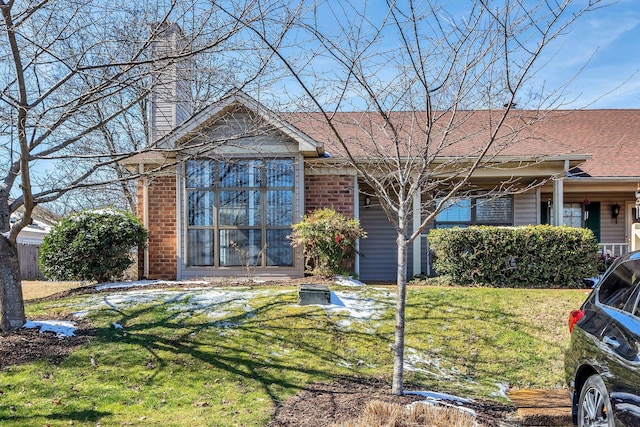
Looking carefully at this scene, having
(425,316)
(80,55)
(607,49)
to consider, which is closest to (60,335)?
(80,55)

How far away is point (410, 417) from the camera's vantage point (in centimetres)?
416

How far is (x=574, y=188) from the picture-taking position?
1333 centimetres

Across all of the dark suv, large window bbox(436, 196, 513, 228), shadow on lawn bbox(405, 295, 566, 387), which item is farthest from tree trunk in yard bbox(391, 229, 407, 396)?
large window bbox(436, 196, 513, 228)

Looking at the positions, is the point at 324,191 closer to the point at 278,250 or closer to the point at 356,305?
the point at 278,250

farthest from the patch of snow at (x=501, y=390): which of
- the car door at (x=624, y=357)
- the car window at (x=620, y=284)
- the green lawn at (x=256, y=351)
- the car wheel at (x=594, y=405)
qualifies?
the car door at (x=624, y=357)

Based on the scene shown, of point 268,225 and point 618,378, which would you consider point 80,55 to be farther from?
point 618,378

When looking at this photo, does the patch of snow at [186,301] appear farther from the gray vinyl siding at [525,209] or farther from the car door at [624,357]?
the gray vinyl siding at [525,209]

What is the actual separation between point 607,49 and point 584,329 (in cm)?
335

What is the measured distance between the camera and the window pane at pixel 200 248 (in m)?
11.1

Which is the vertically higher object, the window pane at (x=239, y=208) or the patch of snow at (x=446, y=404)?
the window pane at (x=239, y=208)

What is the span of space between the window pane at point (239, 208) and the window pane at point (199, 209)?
31 cm

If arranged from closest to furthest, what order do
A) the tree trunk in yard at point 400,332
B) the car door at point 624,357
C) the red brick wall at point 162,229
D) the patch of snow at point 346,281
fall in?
the car door at point 624,357 → the tree trunk in yard at point 400,332 → the patch of snow at point 346,281 → the red brick wall at point 162,229

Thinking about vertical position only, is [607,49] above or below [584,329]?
above

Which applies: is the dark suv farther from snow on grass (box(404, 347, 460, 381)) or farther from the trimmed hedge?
the trimmed hedge
